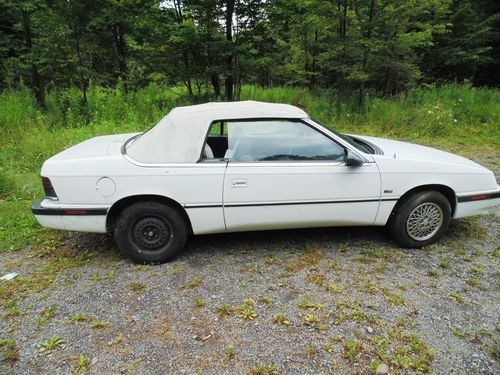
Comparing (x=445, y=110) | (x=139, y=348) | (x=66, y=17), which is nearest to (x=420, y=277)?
(x=139, y=348)

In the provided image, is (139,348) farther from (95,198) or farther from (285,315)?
(95,198)

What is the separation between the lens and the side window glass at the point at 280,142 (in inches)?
140

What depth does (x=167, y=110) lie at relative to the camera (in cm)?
998

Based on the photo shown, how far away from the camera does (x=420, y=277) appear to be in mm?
3307

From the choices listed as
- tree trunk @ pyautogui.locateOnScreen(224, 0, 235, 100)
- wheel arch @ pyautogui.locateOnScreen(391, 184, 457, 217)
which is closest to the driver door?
wheel arch @ pyautogui.locateOnScreen(391, 184, 457, 217)

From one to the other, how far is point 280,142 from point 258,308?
5.43 ft

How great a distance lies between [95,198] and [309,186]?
6.80 ft

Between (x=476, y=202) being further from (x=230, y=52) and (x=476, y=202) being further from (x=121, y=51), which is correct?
(x=121, y=51)

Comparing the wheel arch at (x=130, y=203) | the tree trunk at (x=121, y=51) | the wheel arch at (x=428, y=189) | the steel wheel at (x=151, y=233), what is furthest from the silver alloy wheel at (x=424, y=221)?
the tree trunk at (x=121, y=51)

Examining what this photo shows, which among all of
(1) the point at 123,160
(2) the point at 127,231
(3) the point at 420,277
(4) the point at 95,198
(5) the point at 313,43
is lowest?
(3) the point at 420,277

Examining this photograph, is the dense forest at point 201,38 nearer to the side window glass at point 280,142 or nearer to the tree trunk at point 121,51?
the tree trunk at point 121,51

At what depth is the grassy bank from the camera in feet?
23.8

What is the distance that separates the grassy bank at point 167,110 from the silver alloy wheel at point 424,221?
16.5ft

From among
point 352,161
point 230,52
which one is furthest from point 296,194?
point 230,52
